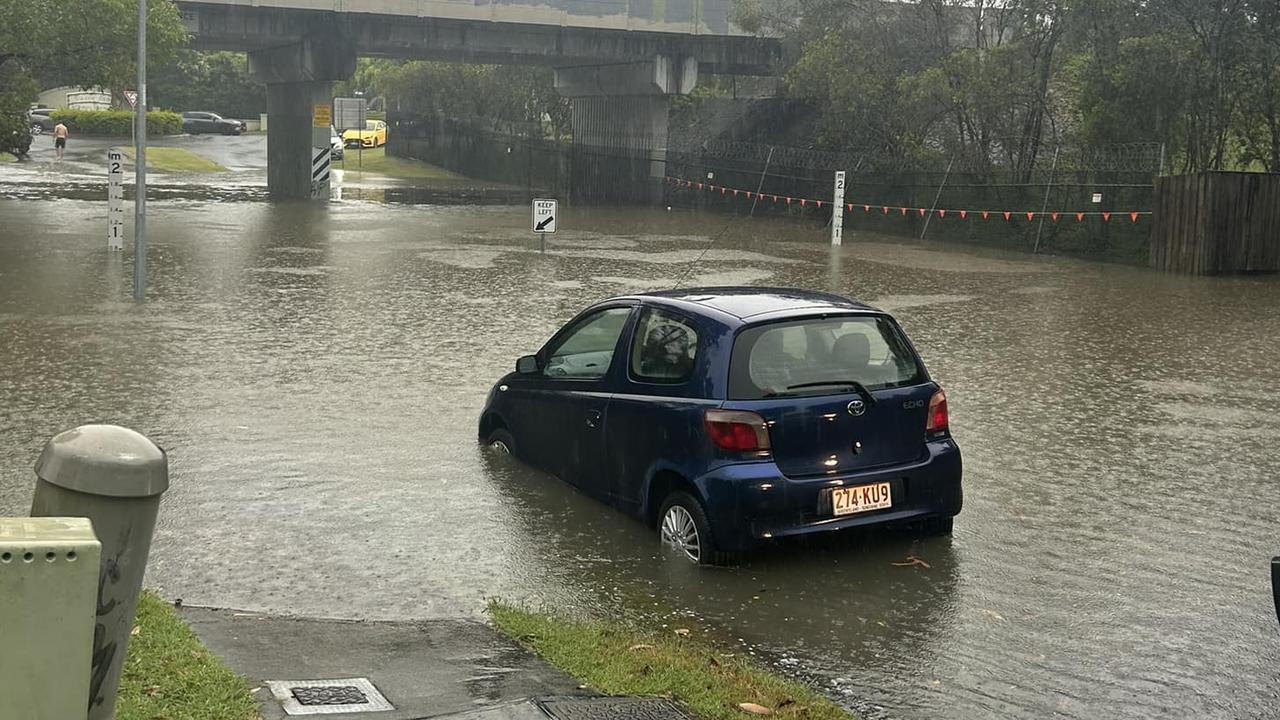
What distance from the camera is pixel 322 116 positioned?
4653 cm

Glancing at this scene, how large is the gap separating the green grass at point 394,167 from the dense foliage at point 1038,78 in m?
26.3

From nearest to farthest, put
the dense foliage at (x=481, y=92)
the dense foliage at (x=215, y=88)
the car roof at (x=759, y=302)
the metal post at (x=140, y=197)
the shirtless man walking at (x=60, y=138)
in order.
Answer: the car roof at (x=759, y=302) → the metal post at (x=140, y=197) → the shirtless man walking at (x=60, y=138) → the dense foliage at (x=481, y=92) → the dense foliage at (x=215, y=88)

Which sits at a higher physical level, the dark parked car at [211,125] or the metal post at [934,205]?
the dark parked car at [211,125]

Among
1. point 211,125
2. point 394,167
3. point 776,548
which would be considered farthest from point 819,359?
point 211,125

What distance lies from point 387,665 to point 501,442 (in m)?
4.47

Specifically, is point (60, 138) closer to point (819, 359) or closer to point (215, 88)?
point (215, 88)

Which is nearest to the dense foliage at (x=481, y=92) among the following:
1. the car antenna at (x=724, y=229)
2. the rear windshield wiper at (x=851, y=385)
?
the car antenna at (x=724, y=229)

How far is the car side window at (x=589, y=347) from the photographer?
8977mm

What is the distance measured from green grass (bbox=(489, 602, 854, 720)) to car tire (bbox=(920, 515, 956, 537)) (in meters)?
2.02

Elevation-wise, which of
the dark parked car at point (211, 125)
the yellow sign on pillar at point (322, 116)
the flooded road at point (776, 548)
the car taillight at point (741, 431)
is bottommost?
the flooded road at point (776, 548)

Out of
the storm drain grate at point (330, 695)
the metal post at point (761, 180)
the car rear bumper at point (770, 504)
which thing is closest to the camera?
the storm drain grate at point (330, 695)

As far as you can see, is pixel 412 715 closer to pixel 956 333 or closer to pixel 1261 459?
pixel 1261 459

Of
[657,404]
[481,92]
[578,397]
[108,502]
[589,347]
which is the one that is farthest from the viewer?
[481,92]

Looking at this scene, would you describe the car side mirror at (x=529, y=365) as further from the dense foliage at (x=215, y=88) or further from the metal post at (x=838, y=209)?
the dense foliage at (x=215, y=88)
